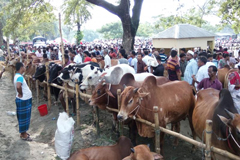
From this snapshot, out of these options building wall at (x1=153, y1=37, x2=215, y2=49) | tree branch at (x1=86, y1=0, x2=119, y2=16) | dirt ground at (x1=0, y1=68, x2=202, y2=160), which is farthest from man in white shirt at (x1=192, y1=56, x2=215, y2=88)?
building wall at (x1=153, y1=37, x2=215, y2=49)

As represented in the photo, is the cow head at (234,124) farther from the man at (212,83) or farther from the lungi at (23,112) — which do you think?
the lungi at (23,112)

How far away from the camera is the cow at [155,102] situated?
443 centimetres

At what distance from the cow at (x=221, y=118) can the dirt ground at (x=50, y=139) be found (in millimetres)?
1255

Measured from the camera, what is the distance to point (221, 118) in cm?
314

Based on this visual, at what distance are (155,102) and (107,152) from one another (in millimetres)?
1466

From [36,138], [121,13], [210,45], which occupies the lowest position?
[36,138]

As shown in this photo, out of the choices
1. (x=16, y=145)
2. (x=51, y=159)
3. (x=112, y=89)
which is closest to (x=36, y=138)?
(x=16, y=145)

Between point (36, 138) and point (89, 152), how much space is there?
3.24m

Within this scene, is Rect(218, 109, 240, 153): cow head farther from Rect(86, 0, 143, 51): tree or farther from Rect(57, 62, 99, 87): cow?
Rect(86, 0, 143, 51): tree

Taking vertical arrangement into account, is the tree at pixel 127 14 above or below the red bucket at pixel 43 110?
above

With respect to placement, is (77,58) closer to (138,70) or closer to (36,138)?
(138,70)

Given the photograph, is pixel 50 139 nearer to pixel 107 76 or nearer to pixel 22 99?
pixel 22 99

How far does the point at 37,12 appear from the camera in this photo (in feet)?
45.9

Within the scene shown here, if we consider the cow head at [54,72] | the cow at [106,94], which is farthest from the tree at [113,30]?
the cow at [106,94]
